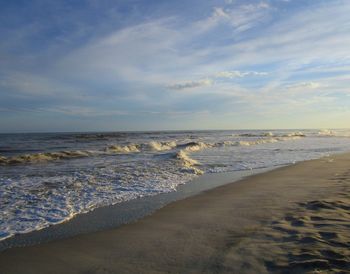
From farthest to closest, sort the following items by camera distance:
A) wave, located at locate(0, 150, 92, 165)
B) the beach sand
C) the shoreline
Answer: wave, located at locate(0, 150, 92, 165) < the shoreline < the beach sand

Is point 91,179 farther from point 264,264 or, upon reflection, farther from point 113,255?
point 264,264

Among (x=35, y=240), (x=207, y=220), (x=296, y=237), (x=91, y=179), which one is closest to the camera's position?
(x=296, y=237)

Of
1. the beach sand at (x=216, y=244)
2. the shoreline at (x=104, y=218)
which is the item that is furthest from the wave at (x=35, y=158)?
the beach sand at (x=216, y=244)

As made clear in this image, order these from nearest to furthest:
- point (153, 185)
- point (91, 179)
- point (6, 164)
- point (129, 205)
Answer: point (129, 205), point (153, 185), point (91, 179), point (6, 164)

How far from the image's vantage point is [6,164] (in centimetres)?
1647

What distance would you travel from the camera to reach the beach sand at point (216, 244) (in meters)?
3.75

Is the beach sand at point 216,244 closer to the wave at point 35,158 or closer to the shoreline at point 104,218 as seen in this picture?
the shoreline at point 104,218

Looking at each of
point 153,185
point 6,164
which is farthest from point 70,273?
point 6,164

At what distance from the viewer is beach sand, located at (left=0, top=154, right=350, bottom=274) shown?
12.3 feet

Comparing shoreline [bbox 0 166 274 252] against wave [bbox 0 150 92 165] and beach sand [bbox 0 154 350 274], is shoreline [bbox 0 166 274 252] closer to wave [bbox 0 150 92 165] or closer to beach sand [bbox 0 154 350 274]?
beach sand [bbox 0 154 350 274]

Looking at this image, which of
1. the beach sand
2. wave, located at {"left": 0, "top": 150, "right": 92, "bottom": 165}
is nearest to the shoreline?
the beach sand

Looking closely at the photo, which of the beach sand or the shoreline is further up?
the beach sand

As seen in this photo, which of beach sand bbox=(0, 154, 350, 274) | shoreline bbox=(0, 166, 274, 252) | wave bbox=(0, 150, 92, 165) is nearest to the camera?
beach sand bbox=(0, 154, 350, 274)

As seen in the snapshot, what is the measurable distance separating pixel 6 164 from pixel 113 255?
14.2 metres
